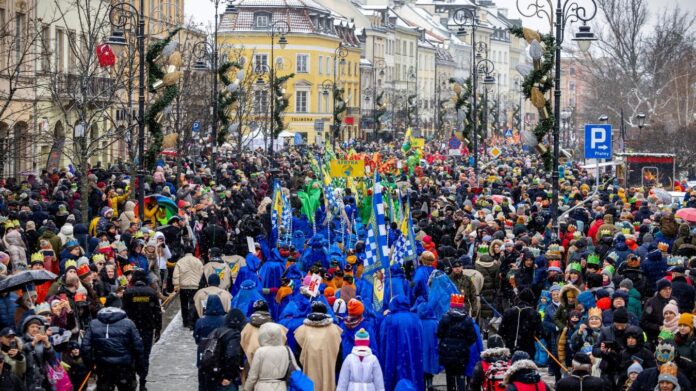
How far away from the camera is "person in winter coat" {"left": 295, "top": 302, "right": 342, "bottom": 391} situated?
1480 centimetres

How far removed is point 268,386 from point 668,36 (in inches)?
2712

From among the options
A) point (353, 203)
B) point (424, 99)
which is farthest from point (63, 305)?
point (424, 99)

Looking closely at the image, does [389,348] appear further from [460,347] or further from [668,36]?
[668,36]

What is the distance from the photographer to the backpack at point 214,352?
14.6m

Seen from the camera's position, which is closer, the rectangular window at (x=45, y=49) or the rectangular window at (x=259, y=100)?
the rectangular window at (x=45, y=49)

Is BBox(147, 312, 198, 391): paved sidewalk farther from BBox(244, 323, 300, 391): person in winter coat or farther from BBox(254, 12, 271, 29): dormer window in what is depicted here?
BBox(254, 12, 271, 29): dormer window

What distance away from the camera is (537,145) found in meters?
26.5

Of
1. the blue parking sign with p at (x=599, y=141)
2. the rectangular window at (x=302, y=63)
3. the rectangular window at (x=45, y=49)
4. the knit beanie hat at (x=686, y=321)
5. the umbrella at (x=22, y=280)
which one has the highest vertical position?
the rectangular window at (x=302, y=63)

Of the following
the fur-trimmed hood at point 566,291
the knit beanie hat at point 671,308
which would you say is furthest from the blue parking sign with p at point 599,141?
the knit beanie hat at point 671,308

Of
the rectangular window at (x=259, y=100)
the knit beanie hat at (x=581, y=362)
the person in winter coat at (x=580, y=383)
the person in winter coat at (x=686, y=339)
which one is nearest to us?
the person in winter coat at (x=580, y=383)

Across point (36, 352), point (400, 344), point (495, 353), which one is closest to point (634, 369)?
point (495, 353)

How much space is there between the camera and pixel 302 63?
10869 centimetres

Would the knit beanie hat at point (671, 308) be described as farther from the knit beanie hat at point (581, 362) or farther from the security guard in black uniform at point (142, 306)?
the security guard in black uniform at point (142, 306)

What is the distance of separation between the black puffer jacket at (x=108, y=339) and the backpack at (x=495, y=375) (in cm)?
388
